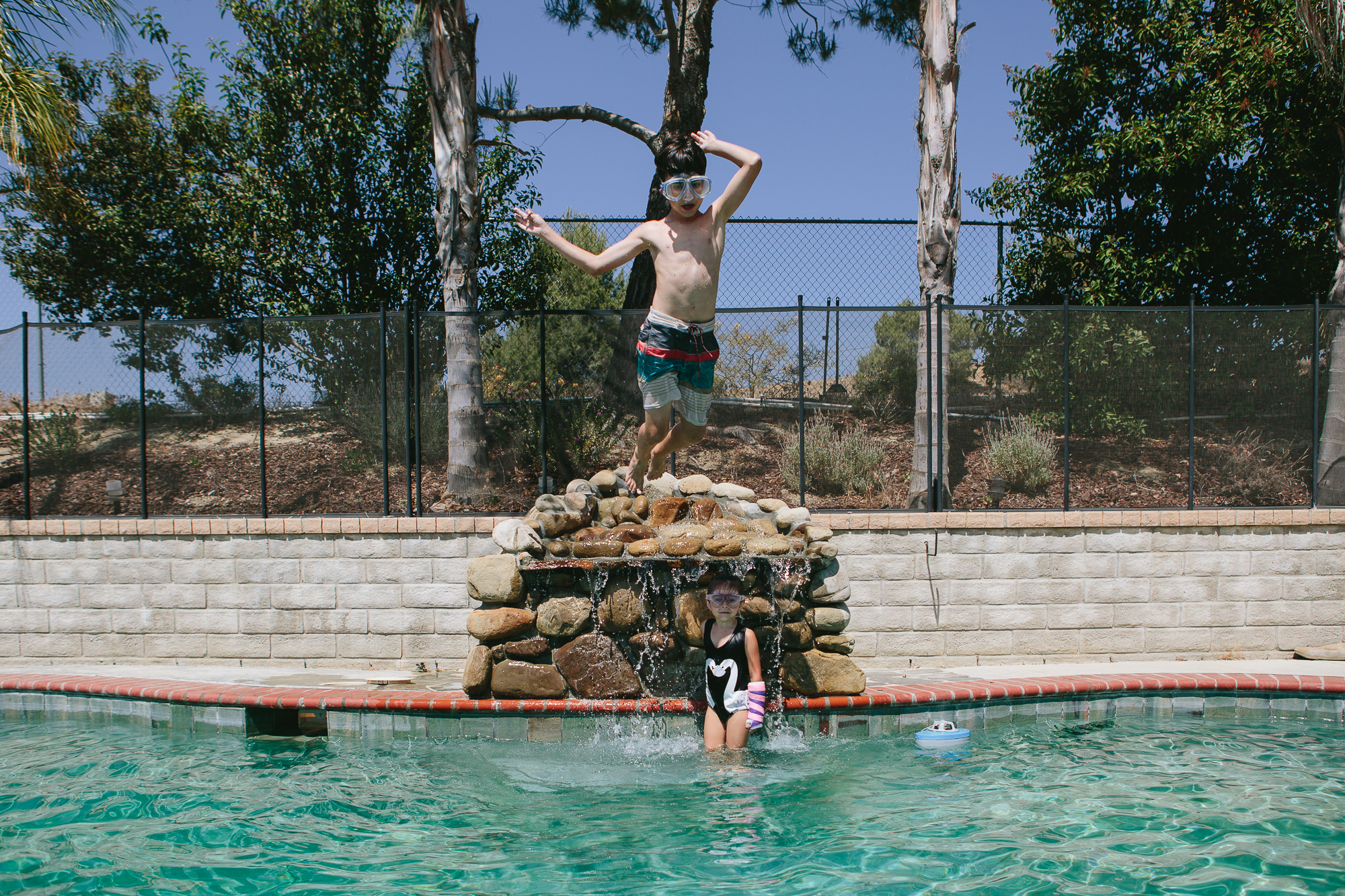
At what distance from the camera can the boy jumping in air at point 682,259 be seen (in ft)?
17.7

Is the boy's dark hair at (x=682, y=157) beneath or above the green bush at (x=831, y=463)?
above

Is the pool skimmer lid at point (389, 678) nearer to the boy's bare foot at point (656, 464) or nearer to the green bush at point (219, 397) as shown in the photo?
the boy's bare foot at point (656, 464)

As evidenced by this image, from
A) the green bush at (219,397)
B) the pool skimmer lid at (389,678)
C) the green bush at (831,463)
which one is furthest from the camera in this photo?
the green bush at (831,463)

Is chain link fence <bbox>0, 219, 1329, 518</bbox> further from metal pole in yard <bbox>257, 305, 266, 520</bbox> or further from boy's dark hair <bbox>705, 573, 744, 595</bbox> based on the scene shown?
boy's dark hair <bbox>705, 573, 744, 595</bbox>

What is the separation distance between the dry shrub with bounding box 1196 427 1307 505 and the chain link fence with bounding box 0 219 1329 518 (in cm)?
2

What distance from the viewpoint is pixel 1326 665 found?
22.9ft

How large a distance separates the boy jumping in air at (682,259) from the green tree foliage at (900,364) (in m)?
3.09

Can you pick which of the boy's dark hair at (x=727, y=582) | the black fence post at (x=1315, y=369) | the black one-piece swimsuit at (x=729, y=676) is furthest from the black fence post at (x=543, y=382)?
the black fence post at (x=1315, y=369)

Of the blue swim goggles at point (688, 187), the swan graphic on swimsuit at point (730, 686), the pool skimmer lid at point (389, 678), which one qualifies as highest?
the blue swim goggles at point (688, 187)

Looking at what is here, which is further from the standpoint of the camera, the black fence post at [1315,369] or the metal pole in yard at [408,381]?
the metal pole in yard at [408,381]

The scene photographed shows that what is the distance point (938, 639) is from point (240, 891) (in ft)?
17.6

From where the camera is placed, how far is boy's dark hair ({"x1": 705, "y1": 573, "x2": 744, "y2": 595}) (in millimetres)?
5418

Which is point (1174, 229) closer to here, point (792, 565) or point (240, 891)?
point (792, 565)

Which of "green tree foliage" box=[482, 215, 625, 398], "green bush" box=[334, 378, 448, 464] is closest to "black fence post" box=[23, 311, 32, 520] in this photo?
"green bush" box=[334, 378, 448, 464]
